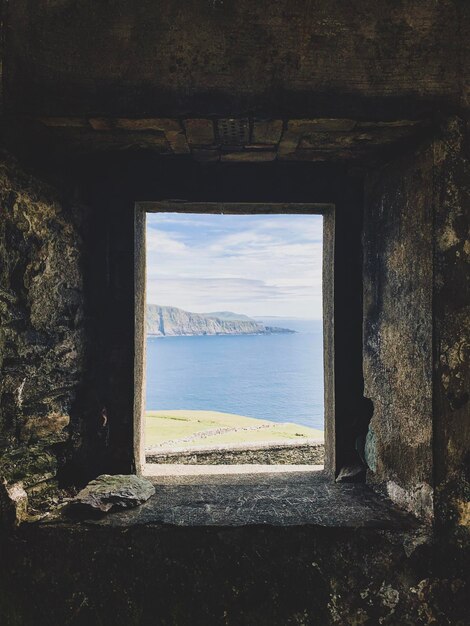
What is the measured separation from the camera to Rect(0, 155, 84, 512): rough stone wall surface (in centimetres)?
177

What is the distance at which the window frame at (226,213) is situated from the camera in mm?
2305

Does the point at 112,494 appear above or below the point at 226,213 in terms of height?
A: below

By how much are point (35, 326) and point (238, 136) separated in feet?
4.08

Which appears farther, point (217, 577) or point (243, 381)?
point (243, 381)

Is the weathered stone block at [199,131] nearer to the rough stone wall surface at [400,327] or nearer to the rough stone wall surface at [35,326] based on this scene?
the rough stone wall surface at [35,326]

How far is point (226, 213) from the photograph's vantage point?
2436 mm

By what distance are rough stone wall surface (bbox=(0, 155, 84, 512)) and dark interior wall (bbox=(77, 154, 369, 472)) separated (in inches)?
6.4

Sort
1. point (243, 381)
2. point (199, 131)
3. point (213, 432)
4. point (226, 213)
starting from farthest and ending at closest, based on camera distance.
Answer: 1. point (243, 381)
2. point (213, 432)
3. point (226, 213)
4. point (199, 131)

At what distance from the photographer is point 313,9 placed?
66.6 inches

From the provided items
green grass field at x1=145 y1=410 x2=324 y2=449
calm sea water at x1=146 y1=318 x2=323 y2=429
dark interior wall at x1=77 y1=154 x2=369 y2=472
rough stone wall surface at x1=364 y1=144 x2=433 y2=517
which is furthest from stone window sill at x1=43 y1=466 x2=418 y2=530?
calm sea water at x1=146 y1=318 x2=323 y2=429

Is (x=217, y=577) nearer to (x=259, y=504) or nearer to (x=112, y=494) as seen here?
(x=259, y=504)

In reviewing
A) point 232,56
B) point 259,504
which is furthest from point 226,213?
point 259,504

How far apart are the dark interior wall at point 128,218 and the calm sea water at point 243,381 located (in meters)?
58.7

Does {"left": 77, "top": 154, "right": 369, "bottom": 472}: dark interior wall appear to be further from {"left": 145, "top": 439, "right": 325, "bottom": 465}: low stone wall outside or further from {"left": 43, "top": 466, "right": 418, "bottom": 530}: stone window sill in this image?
{"left": 145, "top": 439, "right": 325, "bottom": 465}: low stone wall outside
